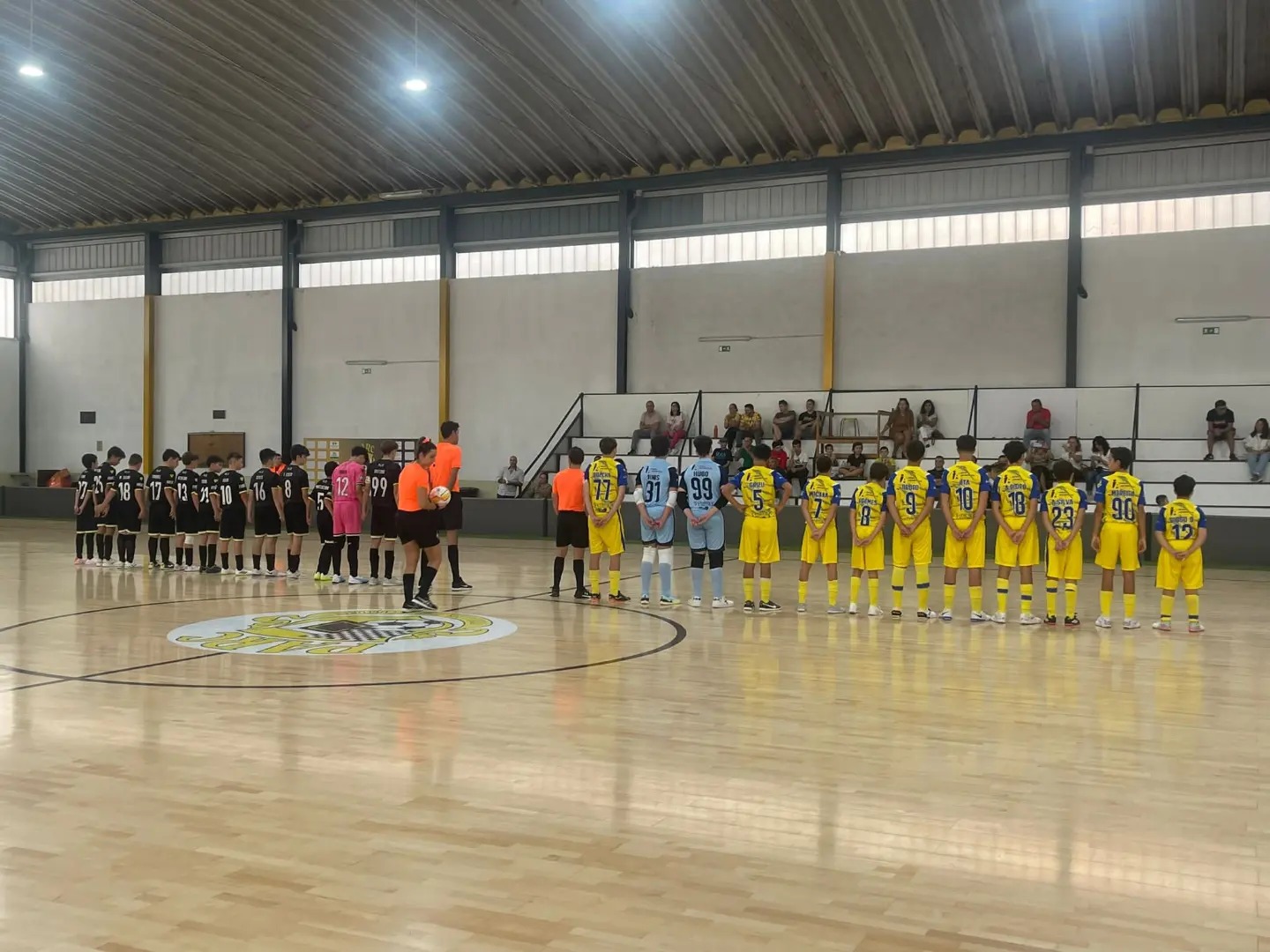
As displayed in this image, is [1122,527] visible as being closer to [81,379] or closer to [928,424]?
[928,424]

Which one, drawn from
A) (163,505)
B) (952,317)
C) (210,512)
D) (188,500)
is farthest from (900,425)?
(163,505)

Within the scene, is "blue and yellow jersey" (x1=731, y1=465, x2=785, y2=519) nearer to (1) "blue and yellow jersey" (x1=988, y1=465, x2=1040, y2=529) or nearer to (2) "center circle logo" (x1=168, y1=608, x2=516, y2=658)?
(1) "blue and yellow jersey" (x1=988, y1=465, x2=1040, y2=529)

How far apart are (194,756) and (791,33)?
16745 mm

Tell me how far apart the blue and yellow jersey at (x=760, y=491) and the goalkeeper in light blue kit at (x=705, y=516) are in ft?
1.00

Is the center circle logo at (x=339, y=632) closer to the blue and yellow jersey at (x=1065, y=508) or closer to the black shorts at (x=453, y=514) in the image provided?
the black shorts at (x=453, y=514)

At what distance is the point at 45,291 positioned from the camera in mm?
33312

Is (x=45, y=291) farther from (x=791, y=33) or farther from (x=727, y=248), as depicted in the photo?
(x=791, y=33)

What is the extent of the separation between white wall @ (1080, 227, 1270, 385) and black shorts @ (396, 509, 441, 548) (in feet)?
50.2

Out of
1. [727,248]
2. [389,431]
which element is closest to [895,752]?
[727,248]

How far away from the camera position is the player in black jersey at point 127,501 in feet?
53.6

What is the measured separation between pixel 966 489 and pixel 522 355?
55.9ft

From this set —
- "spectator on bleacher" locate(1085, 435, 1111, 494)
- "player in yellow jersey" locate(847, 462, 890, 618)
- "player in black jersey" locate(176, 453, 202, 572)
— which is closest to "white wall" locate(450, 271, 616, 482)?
"spectator on bleacher" locate(1085, 435, 1111, 494)

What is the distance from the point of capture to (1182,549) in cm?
1042

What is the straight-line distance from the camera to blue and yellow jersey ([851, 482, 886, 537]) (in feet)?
37.8
